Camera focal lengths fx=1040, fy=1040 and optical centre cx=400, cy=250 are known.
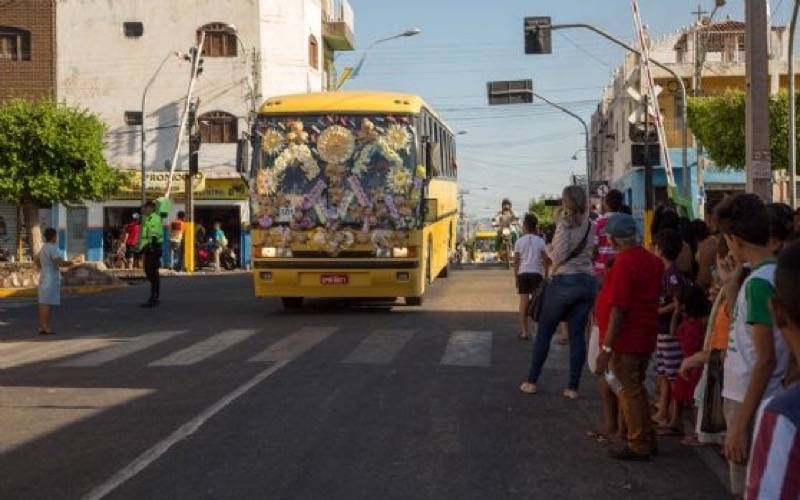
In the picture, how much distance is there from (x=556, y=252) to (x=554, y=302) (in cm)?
45

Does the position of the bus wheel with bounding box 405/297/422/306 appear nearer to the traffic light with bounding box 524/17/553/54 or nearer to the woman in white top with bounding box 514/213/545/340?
the woman in white top with bounding box 514/213/545/340

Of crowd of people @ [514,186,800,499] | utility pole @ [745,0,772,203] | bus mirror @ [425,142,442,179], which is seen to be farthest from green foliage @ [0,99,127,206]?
utility pole @ [745,0,772,203]

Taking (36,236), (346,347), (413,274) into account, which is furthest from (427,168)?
(36,236)

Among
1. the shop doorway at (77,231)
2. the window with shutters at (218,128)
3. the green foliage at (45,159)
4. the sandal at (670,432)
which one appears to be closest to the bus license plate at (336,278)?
the sandal at (670,432)

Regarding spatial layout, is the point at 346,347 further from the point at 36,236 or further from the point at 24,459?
the point at 36,236

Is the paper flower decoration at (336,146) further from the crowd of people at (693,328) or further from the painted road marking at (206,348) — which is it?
the crowd of people at (693,328)

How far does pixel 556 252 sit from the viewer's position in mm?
9336

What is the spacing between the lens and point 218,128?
4416 cm

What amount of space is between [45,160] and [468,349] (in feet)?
83.7

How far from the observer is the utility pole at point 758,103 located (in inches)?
412

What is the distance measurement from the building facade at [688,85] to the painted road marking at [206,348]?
25.1 metres

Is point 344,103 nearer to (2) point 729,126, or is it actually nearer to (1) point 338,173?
(1) point 338,173

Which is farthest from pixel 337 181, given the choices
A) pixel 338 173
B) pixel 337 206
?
pixel 337 206

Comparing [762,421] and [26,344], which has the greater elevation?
[762,421]
